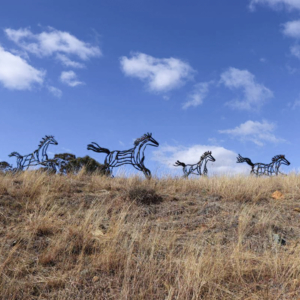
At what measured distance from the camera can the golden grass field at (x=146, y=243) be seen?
4285 millimetres

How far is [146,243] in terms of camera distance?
5465 millimetres

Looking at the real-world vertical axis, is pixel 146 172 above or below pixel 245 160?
below

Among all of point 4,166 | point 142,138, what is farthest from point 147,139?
point 4,166

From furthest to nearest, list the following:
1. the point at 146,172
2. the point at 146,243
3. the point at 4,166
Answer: the point at 4,166 < the point at 146,172 < the point at 146,243

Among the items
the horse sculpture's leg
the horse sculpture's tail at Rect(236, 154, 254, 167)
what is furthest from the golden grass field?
the horse sculpture's tail at Rect(236, 154, 254, 167)

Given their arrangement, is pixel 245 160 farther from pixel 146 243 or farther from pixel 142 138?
pixel 146 243

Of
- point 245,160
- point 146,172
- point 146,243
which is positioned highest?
point 245,160

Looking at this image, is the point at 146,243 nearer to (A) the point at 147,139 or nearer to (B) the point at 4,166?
(A) the point at 147,139

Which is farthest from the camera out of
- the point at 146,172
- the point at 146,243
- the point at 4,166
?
the point at 4,166

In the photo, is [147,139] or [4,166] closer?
[147,139]

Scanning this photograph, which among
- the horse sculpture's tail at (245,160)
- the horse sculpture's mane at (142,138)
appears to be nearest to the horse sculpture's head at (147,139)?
the horse sculpture's mane at (142,138)

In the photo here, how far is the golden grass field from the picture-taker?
4285mm

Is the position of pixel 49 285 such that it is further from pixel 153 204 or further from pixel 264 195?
pixel 264 195

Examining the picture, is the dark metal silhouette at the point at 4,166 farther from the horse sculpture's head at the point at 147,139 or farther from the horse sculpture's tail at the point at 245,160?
the horse sculpture's tail at the point at 245,160
